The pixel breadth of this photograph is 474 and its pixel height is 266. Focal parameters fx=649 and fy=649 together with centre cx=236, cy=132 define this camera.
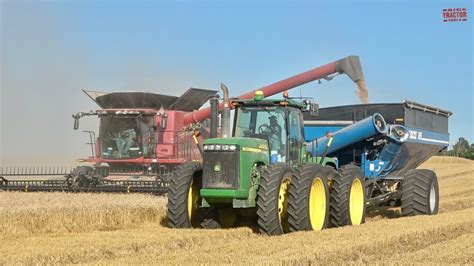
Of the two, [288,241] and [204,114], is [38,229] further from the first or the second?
[204,114]

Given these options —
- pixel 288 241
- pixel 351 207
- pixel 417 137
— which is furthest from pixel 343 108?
pixel 288 241

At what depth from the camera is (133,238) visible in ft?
23.9

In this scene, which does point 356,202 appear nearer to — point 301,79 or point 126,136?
point 126,136

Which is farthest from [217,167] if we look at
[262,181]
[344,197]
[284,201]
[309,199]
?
[344,197]

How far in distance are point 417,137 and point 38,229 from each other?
6.89m

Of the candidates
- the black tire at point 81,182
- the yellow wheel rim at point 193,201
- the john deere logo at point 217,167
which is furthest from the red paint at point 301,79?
the john deere logo at point 217,167

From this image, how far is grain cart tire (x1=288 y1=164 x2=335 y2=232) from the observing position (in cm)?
795

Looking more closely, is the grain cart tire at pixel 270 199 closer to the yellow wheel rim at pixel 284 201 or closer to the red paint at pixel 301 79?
the yellow wheel rim at pixel 284 201

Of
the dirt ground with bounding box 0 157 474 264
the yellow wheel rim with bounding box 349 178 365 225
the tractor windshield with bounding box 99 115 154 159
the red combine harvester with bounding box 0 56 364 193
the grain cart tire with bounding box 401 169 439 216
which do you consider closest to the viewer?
the dirt ground with bounding box 0 157 474 264

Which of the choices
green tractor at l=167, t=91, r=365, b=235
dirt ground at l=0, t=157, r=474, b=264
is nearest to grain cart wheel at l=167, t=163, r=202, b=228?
green tractor at l=167, t=91, r=365, b=235

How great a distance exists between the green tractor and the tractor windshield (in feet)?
22.3

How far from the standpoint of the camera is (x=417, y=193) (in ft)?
37.1

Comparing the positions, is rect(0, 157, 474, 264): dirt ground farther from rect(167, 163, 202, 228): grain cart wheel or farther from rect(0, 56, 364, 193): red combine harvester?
rect(0, 56, 364, 193): red combine harvester

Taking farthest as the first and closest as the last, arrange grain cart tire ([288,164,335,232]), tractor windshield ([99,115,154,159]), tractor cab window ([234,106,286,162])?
1. tractor windshield ([99,115,154,159])
2. tractor cab window ([234,106,286,162])
3. grain cart tire ([288,164,335,232])
